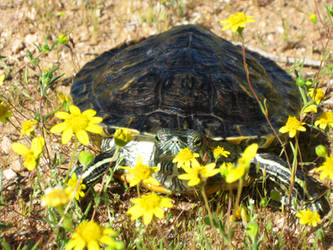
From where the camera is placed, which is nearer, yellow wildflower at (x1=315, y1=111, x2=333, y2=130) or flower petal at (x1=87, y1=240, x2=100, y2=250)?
flower petal at (x1=87, y1=240, x2=100, y2=250)

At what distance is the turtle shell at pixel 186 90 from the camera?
3.15 meters

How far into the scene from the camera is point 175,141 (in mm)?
2734

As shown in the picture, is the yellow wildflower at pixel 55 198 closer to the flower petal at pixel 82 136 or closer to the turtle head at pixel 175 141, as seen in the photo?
the flower petal at pixel 82 136

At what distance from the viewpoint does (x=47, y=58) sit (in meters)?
5.28

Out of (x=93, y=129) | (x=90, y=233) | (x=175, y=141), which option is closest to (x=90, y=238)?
(x=90, y=233)

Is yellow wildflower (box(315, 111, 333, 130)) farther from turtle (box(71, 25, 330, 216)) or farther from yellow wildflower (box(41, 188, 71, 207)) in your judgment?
yellow wildflower (box(41, 188, 71, 207))

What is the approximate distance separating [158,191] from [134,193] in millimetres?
338

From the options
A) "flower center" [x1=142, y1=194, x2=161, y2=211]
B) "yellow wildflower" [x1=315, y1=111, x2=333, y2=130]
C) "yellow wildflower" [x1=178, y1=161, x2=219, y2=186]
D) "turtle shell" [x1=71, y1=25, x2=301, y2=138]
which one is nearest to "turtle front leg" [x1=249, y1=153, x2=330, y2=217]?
"turtle shell" [x1=71, y1=25, x2=301, y2=138]

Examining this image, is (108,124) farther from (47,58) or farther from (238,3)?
(238,3)

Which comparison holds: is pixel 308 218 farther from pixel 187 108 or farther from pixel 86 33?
pixel 86 33

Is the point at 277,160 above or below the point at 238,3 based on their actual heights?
below

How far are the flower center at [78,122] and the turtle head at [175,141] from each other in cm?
83

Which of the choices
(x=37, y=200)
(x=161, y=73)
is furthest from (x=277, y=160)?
(x=37, y=200)

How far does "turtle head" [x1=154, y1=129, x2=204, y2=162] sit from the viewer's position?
274 cm
